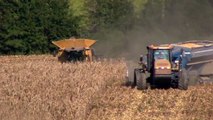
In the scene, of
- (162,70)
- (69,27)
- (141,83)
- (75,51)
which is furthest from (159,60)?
(69,27)

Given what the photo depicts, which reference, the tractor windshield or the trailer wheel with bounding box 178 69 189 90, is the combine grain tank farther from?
the trailer wheel with bounding box 178 69 189 90

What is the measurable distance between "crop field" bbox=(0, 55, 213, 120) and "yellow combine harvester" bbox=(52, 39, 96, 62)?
4.77 meters

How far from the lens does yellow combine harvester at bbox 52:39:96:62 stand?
83.6ft

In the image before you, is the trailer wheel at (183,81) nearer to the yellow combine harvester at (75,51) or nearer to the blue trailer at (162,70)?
the blue trailer at (162,70)

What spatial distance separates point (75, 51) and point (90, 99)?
397 inches

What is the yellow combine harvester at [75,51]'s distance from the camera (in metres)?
25.5

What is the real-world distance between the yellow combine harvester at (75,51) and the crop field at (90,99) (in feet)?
15.7

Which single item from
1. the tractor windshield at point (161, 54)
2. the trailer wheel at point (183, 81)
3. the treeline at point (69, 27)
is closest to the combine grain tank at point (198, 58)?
the tractor windshield at point (161, 54)

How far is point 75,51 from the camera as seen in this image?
25.5m

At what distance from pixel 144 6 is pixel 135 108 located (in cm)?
2836

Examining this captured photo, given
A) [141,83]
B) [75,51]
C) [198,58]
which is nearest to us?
[141,83]

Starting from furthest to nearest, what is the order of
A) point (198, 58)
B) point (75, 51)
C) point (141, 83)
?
1. point (75, 51)
2. point (198, 58)
3. point (141, 83)

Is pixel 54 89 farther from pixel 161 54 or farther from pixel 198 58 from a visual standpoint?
pixel 198 58

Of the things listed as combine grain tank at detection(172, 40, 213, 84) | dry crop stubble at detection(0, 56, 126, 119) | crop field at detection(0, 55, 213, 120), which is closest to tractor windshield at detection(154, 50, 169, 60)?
crop field at detection(0, 55, 213, 120)
